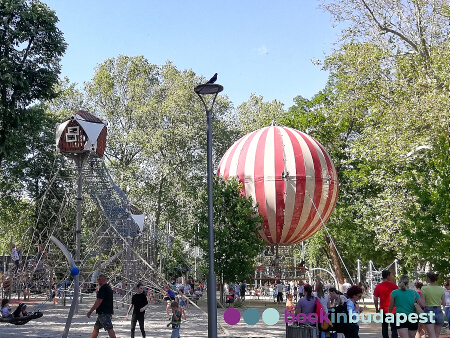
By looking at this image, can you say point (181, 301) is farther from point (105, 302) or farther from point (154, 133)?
point (154, 133)

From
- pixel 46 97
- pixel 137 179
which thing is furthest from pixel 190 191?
pixel 46 97

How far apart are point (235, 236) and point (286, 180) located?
150 inches

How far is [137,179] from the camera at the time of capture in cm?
4088

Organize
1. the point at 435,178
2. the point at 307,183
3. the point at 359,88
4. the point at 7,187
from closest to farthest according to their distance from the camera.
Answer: the point at 435,178 < the point at 359,88 < the point at 307,183 < the point at 7,187

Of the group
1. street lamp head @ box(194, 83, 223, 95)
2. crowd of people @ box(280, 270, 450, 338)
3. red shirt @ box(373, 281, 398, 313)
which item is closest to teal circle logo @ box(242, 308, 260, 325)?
crowd of people @ box(280, 270, 450, 338)

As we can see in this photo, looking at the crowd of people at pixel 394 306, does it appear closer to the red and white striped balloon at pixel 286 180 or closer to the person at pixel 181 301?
the person at pixel 181 301

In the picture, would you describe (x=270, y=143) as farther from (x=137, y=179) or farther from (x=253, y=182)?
(x=137, y=179)

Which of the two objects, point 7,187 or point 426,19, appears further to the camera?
point 7,187

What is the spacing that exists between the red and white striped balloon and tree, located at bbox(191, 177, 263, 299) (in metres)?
0.79

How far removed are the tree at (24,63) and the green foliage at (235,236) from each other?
9.49m

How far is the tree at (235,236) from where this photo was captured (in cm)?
2575

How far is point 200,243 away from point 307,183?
6.17 meters

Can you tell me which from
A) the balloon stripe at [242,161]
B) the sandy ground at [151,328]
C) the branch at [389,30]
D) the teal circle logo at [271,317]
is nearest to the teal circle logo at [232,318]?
the sandy ground at [151,328]

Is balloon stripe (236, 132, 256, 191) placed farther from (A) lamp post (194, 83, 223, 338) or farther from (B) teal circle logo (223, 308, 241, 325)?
(A) lamp post (194, 83, 223, 338)
